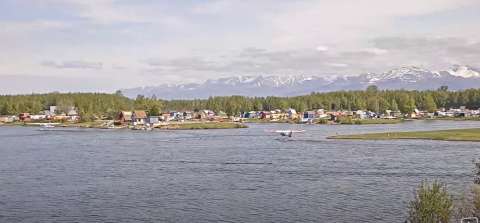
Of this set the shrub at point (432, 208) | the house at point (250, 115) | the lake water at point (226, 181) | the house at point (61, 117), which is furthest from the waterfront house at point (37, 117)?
the shrub at point (432, 208)

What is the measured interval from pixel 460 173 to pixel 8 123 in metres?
117

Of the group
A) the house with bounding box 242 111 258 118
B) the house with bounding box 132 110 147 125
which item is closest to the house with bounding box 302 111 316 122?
the house with bounding box 242 111 258 118

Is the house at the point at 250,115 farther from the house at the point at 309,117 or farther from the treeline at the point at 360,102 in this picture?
the house at the point at 309,117

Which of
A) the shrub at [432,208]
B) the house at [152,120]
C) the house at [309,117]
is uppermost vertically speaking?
the house at [309,117]

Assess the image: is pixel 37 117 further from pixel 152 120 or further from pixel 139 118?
pixel 152 120

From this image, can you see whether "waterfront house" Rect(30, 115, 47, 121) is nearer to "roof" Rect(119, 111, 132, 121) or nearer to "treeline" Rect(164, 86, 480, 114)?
"roof" Rect(119, 111, 132, 121)

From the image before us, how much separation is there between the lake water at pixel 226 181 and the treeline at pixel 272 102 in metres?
93.9

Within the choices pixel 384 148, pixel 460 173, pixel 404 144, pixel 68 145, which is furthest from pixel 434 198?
pixel 68 145

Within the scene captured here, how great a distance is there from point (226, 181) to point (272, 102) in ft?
444

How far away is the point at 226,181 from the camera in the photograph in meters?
35.9

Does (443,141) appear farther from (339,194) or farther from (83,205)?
(83,205)

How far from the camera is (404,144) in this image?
59.3 m

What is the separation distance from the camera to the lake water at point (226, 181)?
2717cm

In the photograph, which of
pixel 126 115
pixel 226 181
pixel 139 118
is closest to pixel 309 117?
pixel 139 118
